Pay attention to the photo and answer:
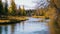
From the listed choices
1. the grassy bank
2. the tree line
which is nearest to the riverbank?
the grassy bank

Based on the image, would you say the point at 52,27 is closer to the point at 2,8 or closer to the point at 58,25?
the point at 58,25

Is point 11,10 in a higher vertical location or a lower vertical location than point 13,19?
higher

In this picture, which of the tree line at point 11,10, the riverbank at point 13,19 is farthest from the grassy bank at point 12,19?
the tree line at point 11,10

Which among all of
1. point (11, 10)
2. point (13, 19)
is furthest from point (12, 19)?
point (11, 10)

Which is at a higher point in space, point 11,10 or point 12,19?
point 11,10

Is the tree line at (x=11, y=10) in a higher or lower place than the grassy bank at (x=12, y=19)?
higher

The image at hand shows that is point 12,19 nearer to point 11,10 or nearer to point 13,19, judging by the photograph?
point 13,19

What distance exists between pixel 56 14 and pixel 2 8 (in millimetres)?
5121

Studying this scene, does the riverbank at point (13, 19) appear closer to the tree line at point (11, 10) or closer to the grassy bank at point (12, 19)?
the grassy bank at point (12, 19)

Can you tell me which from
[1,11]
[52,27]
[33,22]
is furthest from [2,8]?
[52,27]

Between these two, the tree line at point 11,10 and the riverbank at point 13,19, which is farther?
the riverbank at point 13,19

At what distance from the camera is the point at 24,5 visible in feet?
28.1

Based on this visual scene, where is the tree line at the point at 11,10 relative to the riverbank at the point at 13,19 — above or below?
→ above

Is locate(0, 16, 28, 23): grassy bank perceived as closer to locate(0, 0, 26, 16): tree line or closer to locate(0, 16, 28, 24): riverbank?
locate(0, 16, 28, 24): riverbank
